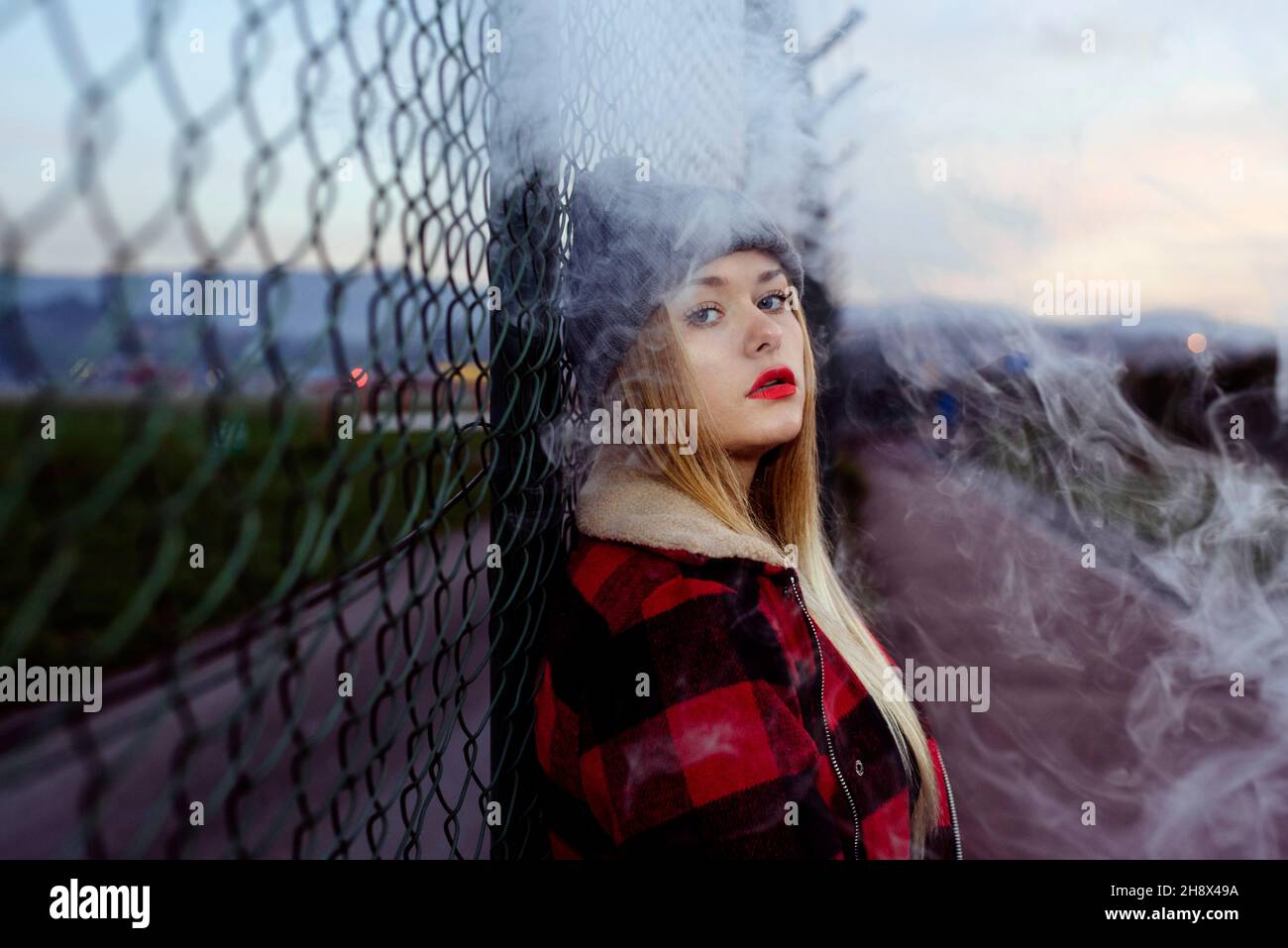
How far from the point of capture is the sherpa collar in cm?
161

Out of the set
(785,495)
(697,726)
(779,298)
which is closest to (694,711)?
(697,726)

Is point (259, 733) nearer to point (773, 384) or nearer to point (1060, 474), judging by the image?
point (773, 384)

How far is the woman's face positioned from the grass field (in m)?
0.60

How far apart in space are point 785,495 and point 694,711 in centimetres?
63

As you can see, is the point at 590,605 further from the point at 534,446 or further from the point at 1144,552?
the point at 1144,552

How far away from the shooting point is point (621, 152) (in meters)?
2.20

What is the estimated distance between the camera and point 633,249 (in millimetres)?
1780

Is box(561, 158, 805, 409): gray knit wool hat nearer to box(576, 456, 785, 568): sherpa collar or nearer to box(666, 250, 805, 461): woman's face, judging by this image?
box(666, 250, 805, 461): woman's face

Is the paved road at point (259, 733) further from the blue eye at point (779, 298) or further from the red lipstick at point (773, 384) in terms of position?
the blue eye at point (779, 298)

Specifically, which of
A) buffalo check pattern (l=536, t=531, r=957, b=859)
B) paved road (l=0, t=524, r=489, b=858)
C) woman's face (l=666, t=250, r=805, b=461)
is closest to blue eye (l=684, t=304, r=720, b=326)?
woman's face (l=666, t=250, r=805, b=461)

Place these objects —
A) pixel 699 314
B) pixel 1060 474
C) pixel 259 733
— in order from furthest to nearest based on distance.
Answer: pixel 1060 474
pixel 699 314
pixel 259 733

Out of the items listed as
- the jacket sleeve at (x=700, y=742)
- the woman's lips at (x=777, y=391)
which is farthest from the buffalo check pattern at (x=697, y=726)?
the woman's lips at (x=777, y=391)
